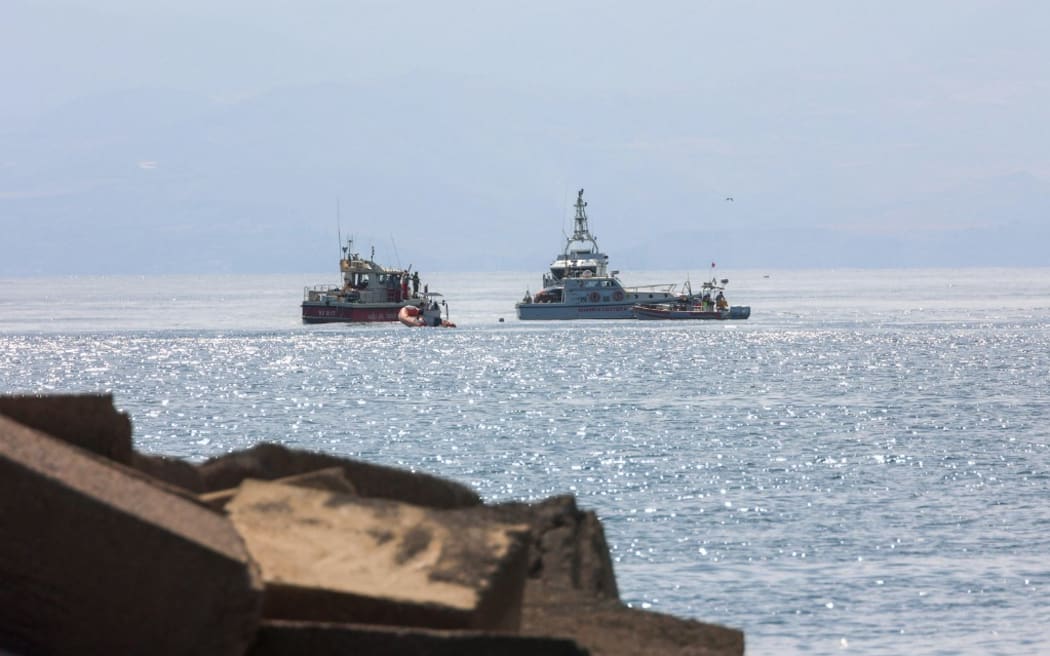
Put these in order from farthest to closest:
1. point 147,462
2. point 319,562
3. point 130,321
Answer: point 130,321
point 147,462
point 319,562

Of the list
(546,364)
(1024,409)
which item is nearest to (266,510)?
(1024,409)

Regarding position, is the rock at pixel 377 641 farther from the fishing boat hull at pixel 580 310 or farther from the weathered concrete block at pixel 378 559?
the fishing boat hull at pixel 580 310

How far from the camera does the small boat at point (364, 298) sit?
4139 inches

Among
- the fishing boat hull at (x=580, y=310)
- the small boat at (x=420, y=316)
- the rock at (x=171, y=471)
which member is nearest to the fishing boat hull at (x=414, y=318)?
the small boat at (x=420, y=316)

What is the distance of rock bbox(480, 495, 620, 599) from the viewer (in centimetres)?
750

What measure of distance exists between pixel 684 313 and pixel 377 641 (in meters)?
113

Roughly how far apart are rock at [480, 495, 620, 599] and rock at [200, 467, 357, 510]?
1.02 metres

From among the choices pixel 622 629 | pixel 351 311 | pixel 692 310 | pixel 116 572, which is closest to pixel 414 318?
pixel 351 311

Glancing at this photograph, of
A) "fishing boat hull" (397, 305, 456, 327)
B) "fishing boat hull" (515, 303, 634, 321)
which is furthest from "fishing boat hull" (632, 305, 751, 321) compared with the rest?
"fishing boat hull" (397, 305, 456, 327)

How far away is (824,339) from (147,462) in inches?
3430

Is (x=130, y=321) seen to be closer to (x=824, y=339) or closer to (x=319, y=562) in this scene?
(x=824, y=339)

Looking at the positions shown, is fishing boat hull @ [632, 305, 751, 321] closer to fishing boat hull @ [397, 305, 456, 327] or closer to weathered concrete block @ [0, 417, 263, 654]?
fishing boat hull @ [397, 305, 456, 327]

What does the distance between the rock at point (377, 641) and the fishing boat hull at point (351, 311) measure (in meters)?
101

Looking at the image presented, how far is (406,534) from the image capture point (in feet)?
18.5
